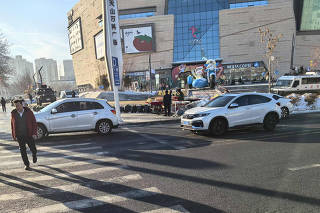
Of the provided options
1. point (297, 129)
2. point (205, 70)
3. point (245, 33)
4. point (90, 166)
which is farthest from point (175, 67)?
point (90, 166)

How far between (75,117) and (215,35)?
185 feet

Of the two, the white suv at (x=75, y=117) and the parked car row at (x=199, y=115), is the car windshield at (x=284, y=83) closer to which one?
the parked car row at (x=199, y=115)

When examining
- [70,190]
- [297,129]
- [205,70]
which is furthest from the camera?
[205,70]

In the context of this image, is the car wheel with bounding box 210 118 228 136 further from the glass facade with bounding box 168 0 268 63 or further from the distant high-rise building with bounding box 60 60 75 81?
the distant high-rise building with bounding box 60 60 75 81

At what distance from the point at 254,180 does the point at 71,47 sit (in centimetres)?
10001

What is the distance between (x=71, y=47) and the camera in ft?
306

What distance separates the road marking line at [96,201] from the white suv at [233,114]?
4784 mm

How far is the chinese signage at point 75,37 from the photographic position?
8244 cm

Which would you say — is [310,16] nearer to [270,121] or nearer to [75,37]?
[270,121]

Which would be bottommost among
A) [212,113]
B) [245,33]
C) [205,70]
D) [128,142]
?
[128,142]

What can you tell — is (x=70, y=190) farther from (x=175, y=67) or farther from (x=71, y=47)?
(x=71, y=47)

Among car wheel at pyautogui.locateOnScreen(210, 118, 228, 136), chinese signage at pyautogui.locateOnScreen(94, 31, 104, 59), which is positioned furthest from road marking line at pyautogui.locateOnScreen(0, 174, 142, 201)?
chinese signage at pyautogui.locateOnScreen(94, 31, 104, 59)

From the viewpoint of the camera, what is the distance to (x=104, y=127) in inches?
412

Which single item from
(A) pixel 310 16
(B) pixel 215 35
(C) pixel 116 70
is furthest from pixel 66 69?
(C) pixel 116 70
